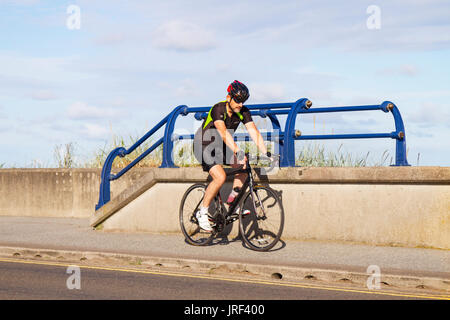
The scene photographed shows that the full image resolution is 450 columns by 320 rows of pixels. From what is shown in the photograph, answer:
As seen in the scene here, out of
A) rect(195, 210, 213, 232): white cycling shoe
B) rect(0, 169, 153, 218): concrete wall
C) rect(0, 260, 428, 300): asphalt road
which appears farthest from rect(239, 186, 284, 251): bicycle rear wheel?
rect(0, 169, 153, 218): concrete wall

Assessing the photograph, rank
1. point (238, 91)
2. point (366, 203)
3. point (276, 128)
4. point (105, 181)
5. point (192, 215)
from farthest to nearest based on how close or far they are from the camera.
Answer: point (105, 181), point (276, 128), point (192, 215), point (366, 203), point (238, 91)

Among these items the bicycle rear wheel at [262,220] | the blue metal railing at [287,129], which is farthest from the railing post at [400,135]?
the bicycle rear wheel at [262,220]

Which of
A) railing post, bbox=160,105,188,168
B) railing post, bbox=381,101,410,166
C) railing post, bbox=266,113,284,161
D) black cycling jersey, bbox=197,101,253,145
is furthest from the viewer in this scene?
railing post, bbox=160,105,188,168

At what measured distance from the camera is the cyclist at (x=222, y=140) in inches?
372

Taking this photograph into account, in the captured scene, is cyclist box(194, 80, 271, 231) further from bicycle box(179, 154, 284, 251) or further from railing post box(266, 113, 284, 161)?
railing post box(266, 113, 284, 161)

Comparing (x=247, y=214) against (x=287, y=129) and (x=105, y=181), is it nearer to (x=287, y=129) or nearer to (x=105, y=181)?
(x=287, y=129)

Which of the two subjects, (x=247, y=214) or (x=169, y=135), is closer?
(x=247, y=214)

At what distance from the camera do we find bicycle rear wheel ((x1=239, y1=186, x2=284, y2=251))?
9.48 m

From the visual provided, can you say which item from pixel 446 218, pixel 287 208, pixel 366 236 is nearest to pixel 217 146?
pixel 287 208

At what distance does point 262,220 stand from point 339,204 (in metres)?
1.26

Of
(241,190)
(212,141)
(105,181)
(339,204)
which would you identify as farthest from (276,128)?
(105,181)

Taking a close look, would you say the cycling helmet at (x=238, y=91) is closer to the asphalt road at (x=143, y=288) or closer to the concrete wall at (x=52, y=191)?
the asphalt road at (x=143, y=288)

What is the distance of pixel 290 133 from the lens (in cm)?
1053

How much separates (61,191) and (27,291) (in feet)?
27.5
